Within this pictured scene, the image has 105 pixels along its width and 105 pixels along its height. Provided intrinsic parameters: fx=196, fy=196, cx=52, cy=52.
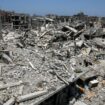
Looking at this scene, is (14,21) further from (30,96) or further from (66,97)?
(30,96)

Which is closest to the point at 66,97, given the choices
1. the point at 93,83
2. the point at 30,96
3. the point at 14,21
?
the point at 93,83

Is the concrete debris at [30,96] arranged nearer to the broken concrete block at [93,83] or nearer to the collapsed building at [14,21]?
the broken concrete block at [93,83]

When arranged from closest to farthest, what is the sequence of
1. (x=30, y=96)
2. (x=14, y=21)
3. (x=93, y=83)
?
(x=30, y=96)
(x=93, y=83)
(x=14, y=21)

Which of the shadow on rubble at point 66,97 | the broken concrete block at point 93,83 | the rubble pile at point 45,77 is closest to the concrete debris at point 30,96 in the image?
the rubble pile at point 45,77

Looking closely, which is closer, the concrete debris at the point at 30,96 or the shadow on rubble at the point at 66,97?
the concrete debris at the point at 30,96

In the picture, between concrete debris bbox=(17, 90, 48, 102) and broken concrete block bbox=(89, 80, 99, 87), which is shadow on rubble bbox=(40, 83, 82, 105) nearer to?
concrete debris bbox=(17, 90, 48, 102)

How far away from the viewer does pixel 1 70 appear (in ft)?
31.4

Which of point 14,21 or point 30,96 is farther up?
point 14,21

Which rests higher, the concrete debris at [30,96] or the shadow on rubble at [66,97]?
the concrete debris at [30,96]

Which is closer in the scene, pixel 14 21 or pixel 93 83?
pixel 93 83

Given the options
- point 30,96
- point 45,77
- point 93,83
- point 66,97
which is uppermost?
point 45,77

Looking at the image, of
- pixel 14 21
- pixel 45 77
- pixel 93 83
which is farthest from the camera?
pixel 14 21

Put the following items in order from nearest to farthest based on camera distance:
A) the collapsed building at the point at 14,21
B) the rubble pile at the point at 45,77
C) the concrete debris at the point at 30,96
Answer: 1. the concrete debris at the point at 30,96
2. the rubble pile at the point at 45,77
3. the collapsed building at the point at 14,21

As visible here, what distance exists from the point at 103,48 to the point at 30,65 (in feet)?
34.1
